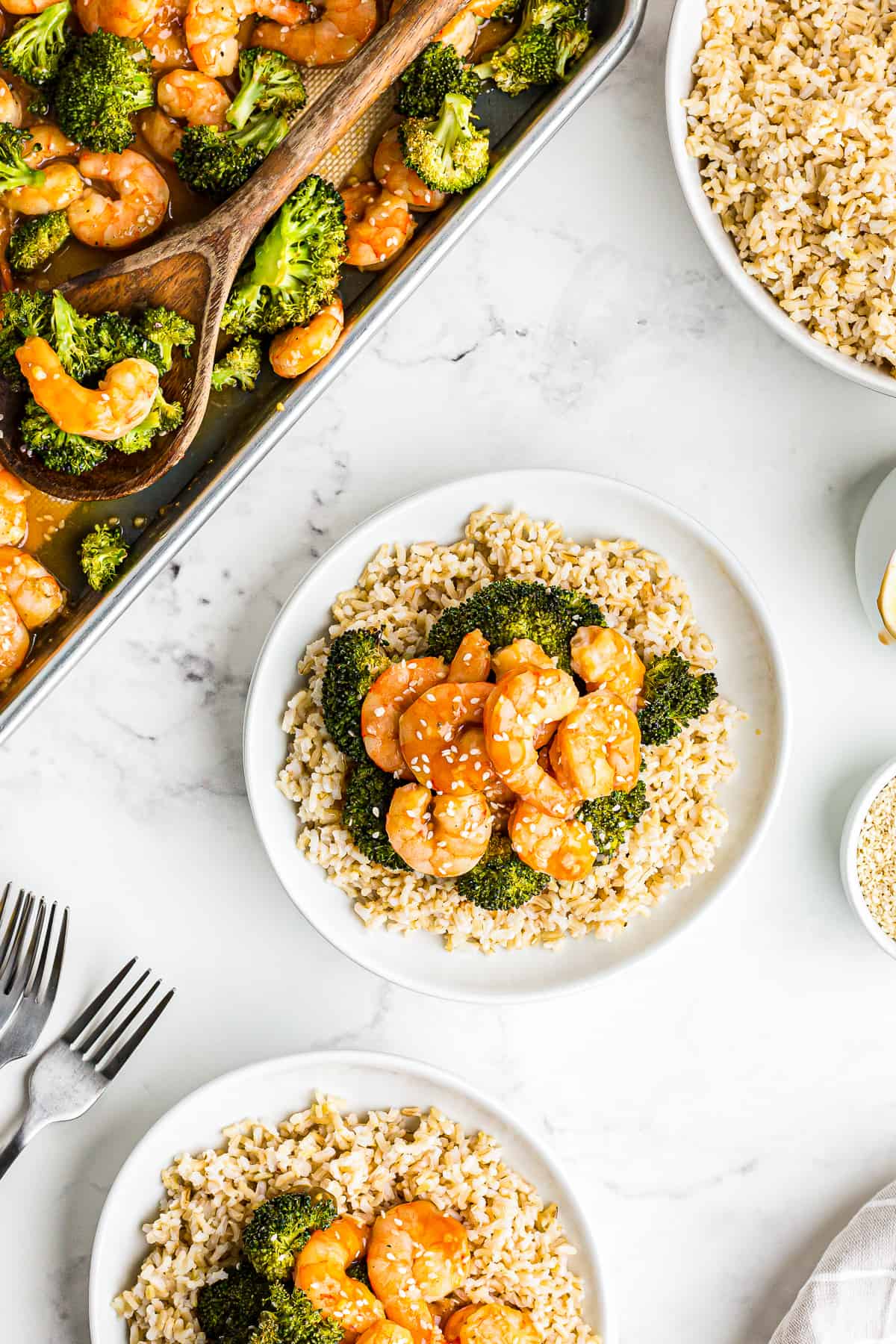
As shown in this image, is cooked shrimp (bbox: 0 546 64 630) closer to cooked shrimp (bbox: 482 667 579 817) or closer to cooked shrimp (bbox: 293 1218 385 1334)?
cooked shrimp (bbox: 482 667 579 817)

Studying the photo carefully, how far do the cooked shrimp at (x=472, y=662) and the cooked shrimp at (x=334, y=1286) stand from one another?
1267 mm

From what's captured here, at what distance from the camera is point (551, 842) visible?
2133 mm

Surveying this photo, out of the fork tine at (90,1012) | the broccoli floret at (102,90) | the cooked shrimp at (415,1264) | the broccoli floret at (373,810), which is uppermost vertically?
the broccoli floret at (102,90)

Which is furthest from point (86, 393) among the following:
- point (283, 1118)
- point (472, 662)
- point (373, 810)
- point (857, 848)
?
point (857, 848)

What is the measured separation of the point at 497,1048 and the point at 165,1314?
94 centimetres

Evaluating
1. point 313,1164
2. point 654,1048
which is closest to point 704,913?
point 654,1048

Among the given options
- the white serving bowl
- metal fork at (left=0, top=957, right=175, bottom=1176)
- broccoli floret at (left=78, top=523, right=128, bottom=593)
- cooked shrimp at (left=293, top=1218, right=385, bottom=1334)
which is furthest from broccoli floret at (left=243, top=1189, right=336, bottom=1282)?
the white serving bowl

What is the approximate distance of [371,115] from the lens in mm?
2291

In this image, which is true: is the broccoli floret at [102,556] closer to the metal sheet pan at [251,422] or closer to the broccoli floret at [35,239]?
the metal sheet pan at [251,422]

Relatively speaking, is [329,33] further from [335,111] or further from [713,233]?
[713,233]

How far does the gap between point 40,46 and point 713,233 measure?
145cm

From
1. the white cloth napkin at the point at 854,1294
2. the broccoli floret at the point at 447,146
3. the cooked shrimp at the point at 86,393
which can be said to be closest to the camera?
the cooked shrimp at the point at 86,393

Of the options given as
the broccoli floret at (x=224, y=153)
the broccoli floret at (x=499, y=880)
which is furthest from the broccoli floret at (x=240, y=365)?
the broccoli floret at (x=499, y=880)

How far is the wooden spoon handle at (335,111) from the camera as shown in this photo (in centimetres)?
207
